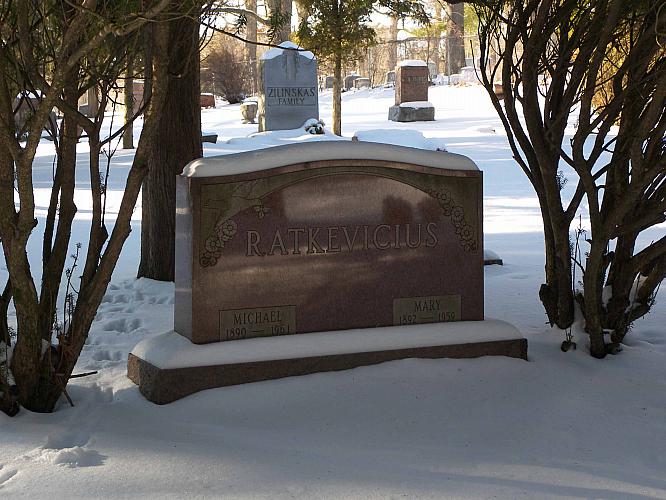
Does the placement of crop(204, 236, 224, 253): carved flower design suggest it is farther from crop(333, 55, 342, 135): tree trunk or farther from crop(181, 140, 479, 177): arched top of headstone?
crop(333, 55, 342, 135): tree trunk

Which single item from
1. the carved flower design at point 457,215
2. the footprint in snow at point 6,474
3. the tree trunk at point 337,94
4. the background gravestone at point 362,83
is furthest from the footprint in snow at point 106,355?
the background gravestone at point 362,83

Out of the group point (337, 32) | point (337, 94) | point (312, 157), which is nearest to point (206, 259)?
point (312, 157)

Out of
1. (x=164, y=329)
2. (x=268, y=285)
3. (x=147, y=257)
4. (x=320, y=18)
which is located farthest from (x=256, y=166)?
(x=320, y=18)

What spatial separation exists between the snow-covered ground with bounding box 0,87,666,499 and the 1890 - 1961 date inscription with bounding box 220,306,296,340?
29 cm

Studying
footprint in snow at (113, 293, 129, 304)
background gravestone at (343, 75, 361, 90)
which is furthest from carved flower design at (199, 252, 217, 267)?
background gravestone at (343, 75, 361, 90)

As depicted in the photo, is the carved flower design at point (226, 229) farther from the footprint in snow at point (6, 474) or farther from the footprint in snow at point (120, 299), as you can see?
the footprint in snow at point (120, 299)

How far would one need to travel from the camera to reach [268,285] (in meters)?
4.26

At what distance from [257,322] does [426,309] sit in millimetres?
959

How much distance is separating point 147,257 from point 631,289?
3.92 meters

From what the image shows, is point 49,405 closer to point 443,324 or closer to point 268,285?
point 268,285

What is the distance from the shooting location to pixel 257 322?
13.9 ft

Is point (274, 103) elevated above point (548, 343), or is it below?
above

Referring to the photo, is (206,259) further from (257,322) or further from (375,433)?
(375,433)

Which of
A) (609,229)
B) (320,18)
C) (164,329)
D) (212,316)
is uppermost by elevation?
(320,18)
